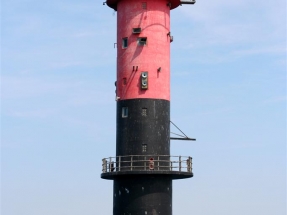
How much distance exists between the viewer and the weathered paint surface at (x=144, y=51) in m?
55.0

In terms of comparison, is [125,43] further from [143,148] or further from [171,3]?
[143,148]

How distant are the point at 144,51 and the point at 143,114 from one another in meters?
4.84

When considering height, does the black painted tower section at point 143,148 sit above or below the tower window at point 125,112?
below

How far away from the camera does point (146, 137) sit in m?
53.9

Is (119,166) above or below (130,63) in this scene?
below

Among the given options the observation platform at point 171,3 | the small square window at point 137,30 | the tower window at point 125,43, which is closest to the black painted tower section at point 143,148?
the tower window at point 125,43

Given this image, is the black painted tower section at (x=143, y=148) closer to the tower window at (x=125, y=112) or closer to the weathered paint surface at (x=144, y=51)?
the tower window at (x=125, y=112)

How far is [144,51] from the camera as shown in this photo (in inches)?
2178

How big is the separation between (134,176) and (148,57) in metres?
9.04

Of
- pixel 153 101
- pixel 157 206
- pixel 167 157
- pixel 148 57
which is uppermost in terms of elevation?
pixel 148 57

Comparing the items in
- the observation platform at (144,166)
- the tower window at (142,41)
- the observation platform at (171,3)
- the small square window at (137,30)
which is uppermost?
the observation platform at (171,3)

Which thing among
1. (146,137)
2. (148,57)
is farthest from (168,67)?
(146,137)

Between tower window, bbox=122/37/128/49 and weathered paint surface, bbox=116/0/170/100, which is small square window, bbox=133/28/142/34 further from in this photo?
tower window, bbox=122/37/128/49

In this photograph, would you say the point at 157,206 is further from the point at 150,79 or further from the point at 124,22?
the point at 124,22
